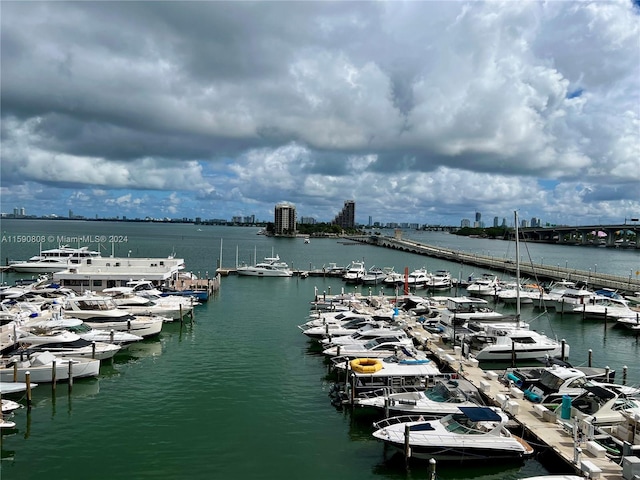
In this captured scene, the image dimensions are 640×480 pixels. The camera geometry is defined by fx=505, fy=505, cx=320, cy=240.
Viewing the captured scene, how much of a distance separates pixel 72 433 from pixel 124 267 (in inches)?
1821

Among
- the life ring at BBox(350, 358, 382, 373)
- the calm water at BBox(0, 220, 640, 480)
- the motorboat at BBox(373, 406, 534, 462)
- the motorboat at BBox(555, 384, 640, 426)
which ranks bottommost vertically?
the calm water at BBox(0, 220, 640, 480)

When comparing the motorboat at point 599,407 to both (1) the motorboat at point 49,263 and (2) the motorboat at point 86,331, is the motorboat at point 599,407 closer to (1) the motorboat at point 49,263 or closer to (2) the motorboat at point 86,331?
(2) the motorboat at point 86,331

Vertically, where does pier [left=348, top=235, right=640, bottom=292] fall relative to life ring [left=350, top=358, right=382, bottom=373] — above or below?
above

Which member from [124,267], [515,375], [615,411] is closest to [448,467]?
[615,411]

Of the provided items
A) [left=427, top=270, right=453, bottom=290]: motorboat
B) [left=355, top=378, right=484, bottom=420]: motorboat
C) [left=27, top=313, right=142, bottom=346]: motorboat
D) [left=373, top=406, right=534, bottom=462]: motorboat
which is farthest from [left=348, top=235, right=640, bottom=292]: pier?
[left=27, top=313, right=142, bottom=346]: motorboat

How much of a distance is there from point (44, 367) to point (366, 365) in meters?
18.7

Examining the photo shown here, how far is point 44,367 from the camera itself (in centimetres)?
2942

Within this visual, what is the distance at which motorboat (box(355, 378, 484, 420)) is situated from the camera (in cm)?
2350

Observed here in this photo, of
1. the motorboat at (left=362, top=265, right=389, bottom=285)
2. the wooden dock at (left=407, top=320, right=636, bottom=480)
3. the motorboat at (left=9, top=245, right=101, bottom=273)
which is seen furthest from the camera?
the motorboat at (left=9, top=245, right=101, bottom=273)

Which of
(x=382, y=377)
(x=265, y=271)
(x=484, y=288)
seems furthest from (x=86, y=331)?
(x=484, y=288)

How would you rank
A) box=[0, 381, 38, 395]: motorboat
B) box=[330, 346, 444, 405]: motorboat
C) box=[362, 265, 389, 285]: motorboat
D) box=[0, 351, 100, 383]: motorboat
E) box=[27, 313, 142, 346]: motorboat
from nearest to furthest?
box=[0, 381, 38, 395]: motorboat < box=[330, 346, 444, 405]: motorboat < box=[0, 351, 100, 383]: motorboat < box=[27, 313, 142, 346]: motorboat < box=[362, 265, 389, 285]: motorboat

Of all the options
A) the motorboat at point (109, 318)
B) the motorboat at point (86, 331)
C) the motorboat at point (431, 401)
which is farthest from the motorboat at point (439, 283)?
the motorboat at point (431, 401)

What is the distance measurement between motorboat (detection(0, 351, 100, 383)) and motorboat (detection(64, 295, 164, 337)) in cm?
956

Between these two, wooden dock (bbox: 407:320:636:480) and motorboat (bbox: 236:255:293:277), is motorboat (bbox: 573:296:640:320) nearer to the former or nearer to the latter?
wooden dock (bbox: 407:320:636:480)
